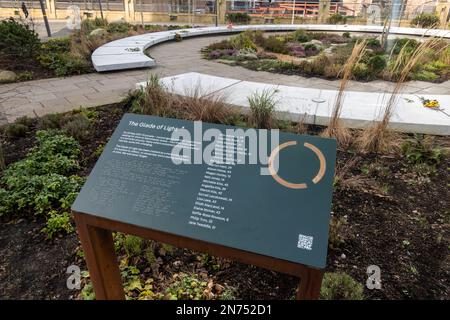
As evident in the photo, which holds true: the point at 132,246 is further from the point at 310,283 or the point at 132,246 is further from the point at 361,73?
the point at 361,73

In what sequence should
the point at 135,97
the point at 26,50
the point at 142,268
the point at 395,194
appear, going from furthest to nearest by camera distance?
the point at 26,50, the point at 135,97, the point at 395,194, the point at 142,268

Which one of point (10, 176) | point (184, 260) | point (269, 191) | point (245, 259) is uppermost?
point (269, 191)

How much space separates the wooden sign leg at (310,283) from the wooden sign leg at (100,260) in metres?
1.21

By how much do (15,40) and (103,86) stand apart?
3.13 m

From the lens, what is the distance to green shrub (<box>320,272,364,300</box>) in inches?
88.4

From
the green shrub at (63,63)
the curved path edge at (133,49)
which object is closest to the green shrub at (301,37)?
the curved path edge at (133,49)

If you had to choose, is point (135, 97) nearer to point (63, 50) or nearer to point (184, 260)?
point (184, 260)

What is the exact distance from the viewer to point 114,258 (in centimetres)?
217

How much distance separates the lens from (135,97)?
18.4 feet

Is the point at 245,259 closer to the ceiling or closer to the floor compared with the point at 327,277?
closer to the ceiling

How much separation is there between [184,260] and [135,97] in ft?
11.9

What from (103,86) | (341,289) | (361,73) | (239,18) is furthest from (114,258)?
(239,18)

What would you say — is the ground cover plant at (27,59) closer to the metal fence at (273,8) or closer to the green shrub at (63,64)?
the green shrub at (63,64)

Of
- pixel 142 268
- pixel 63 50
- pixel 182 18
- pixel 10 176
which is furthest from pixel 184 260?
pixel 182 18
